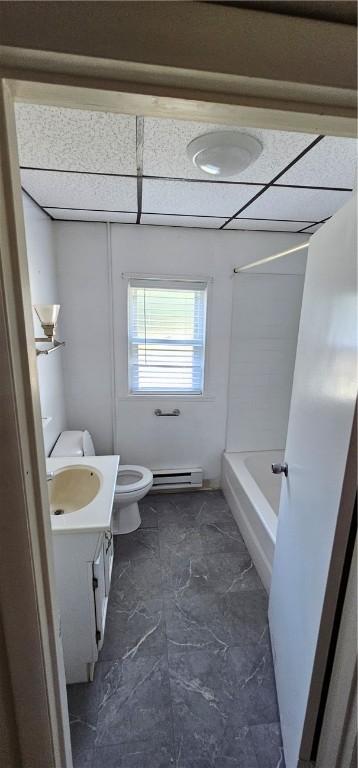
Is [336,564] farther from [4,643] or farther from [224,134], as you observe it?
[224,134]

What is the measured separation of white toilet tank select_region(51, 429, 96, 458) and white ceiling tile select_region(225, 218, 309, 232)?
6.15 ft

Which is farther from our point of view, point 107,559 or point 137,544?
point 137,544

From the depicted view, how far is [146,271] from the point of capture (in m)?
2.46

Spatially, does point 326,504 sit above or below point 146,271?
below

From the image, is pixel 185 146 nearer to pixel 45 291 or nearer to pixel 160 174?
pixel 160 174

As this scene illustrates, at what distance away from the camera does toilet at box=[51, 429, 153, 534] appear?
2205 millimetres

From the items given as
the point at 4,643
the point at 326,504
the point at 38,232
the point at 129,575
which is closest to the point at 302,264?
the point at 38,232

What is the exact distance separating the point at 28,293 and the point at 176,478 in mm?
2510

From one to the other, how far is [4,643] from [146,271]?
7.52 feet

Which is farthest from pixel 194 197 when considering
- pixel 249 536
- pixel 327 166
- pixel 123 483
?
pixel 249 536

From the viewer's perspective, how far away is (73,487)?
182cm

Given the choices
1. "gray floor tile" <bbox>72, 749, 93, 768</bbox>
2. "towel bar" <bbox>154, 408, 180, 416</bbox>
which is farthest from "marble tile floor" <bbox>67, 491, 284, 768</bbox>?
"towel bar" <bbox>154, 408, 180, 416</bbox>

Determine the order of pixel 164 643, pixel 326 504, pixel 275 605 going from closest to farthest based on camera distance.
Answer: pixel 326 504
pixel 275 605
pixel 164 643

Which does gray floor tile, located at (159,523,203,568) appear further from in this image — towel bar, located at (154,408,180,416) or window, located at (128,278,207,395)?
window, located at (128,278,207,395)
